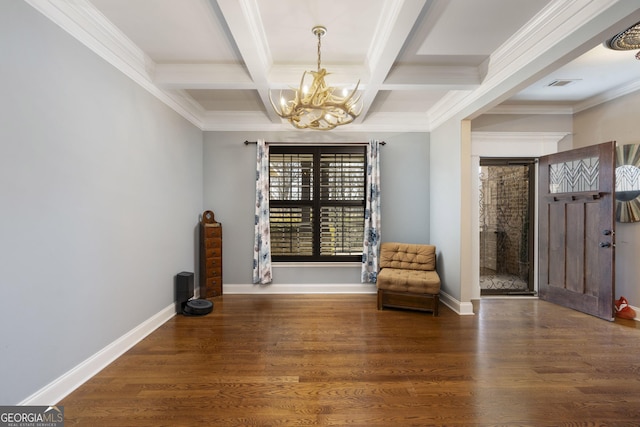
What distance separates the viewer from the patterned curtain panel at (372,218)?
4273 mm

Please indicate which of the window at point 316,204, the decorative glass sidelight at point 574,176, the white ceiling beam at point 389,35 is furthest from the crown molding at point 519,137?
the white ceiling beam at point 389,35

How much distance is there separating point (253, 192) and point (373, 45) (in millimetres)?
2652

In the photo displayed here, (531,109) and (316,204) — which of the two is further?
(316,204)

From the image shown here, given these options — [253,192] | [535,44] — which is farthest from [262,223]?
[535,44]

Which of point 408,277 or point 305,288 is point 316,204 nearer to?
point 305,288

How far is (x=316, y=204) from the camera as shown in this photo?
444 centimetres

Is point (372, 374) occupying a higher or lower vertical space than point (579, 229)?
lower

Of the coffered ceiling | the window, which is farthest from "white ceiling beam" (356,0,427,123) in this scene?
the window

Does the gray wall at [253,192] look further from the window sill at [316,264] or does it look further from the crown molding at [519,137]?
the crown molding at [519,137]

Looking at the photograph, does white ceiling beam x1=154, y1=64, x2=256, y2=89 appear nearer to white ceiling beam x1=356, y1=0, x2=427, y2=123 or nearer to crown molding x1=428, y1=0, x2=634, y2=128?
white ceiling beam x1=356, y1=0, x2=427, y2=123

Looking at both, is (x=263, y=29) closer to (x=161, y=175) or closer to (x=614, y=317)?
(x=161, y=175)

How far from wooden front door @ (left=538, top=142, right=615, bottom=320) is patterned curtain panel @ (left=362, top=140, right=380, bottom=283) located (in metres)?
2.37

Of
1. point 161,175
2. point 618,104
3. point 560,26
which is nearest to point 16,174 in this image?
point 161,175

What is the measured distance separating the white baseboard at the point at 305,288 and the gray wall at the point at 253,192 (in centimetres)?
5
